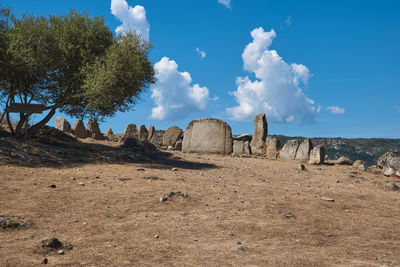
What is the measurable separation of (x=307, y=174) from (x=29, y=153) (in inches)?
457

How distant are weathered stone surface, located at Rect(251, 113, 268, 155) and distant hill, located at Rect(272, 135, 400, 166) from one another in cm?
4851

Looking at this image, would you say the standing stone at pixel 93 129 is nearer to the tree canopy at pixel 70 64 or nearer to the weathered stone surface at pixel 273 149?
the tree canopy at pixel 70 64

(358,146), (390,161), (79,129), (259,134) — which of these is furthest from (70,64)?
(358,146)

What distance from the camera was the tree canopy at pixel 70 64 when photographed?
16.6 m

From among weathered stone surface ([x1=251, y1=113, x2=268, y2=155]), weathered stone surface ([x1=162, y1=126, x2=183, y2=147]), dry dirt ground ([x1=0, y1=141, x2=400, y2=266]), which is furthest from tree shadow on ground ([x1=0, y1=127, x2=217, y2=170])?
weathered stone surface ([x1=251, y1=113, x2=268, y2=155])

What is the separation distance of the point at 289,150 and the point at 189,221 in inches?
565

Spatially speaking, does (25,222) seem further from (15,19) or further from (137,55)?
(15,19)

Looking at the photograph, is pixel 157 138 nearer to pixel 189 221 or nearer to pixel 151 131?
pixel 151 131

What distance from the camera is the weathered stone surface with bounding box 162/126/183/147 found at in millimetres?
25375

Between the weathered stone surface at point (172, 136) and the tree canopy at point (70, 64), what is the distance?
20.9 ft

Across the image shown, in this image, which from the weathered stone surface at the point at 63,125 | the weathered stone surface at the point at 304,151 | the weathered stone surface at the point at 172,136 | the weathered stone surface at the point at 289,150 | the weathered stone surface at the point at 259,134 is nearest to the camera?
the weathered stone surface at the point at 304,151

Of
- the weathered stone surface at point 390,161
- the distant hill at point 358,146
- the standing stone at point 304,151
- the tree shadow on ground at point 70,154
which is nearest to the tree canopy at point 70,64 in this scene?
the tree shadow on ground at point 70,154

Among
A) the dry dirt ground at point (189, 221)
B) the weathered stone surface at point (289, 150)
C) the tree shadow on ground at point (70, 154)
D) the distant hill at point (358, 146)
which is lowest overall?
the dry dirt ground at point (189, 221)

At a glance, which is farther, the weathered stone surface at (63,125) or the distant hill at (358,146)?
the distant hill at (358,146)
